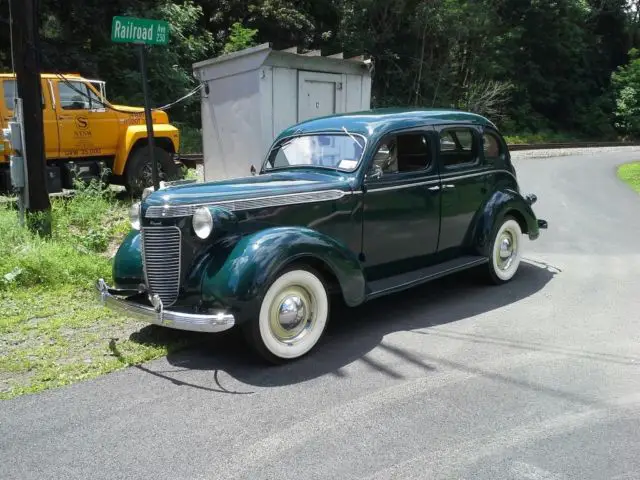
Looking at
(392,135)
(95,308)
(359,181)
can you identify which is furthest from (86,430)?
(392,135)

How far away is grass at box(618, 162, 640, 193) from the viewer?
15.5 metres

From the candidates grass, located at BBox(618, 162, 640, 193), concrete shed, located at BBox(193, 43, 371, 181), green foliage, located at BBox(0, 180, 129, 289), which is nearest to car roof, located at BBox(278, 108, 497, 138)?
green foliage, located at BBox(0, 180, 129, 289)

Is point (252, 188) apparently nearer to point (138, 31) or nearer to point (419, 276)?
point (419, 276)

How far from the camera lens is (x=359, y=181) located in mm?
5156

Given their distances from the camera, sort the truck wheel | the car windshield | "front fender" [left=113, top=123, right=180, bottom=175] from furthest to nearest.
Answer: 1. the truck wheel
2. "front fender" [left=113, top=123, right=180, bottom=175]
3. the car windshield

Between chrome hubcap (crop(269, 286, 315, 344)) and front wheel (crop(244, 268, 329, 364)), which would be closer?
front wheel (crop(244, 268, 329, 364))

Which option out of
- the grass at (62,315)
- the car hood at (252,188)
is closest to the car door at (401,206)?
the car hood at (252,188)

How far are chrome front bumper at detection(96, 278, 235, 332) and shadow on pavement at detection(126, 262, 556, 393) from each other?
401 millimetres

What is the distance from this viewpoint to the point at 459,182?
19.9ft

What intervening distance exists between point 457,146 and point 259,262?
2981 mm

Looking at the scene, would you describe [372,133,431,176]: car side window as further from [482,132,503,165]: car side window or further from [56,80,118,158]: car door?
[56,80,118,158]: car door

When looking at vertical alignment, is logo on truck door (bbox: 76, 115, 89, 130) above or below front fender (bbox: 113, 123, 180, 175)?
above

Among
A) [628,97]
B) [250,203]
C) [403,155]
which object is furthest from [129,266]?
[628,97]

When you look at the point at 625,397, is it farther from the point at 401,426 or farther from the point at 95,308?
the point at 95,308
